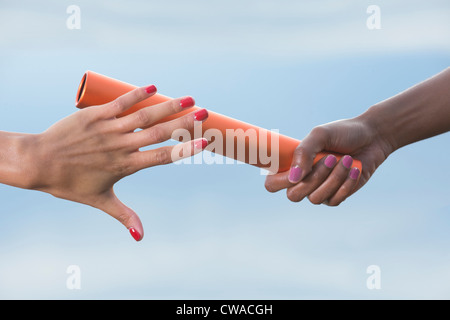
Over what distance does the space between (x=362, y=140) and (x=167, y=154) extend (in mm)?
890

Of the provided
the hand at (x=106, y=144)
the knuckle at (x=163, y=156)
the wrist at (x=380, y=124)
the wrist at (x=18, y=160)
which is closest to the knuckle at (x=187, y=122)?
the hand at (x=106, y=144)

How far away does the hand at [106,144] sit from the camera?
1.57 metres

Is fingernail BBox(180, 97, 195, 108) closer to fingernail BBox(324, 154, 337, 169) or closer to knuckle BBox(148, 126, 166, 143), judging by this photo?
knuckle BBox(148, 126, 166, 143)

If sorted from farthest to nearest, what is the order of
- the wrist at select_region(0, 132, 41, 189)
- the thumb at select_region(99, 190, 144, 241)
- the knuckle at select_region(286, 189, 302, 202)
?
the knuckle at select_region(286, 189, 302, 202) < the thumb at select_region(99, 190, 144, 241) < the wrist at select_region(0, 132, 41, 189)

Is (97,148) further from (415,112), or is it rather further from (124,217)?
(415,112)

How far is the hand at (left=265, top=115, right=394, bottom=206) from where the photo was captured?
5.91ft

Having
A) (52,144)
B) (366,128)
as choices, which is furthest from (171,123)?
(366,128)

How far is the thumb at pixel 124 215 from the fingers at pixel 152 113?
32 cm

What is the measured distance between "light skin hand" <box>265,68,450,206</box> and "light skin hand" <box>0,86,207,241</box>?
0.48m

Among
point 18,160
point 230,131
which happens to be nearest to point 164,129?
point 230,131

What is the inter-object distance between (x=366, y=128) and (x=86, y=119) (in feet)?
3.81

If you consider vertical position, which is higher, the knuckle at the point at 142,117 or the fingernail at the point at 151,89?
the fingernail at the point at 151,89

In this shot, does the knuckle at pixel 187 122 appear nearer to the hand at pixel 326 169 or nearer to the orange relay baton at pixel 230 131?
the orange relay baton at pixel 230 131

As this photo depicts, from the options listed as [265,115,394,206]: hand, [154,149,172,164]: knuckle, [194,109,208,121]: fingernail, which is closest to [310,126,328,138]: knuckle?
[265,115,394,206]: hand
